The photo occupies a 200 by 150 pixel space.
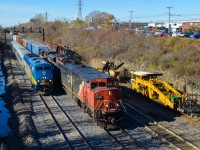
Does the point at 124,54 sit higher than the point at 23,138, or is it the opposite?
the point at 124,54

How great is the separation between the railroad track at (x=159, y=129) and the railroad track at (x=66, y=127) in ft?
13.8

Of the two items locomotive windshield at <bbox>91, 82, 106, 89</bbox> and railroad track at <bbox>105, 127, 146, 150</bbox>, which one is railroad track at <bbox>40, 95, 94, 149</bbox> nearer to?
railroad track at <bbox>105, 127, 146, 150</bbox>

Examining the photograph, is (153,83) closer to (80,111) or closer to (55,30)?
(80,111)

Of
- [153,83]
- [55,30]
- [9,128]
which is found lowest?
[9,128]

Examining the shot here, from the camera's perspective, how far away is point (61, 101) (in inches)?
1033

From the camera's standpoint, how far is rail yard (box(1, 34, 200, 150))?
16.7 metres

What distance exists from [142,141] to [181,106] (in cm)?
587

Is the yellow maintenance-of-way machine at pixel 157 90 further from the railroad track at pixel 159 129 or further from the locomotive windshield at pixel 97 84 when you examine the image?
the locomotive windshield at pixel 97 84

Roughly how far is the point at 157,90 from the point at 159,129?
5076 millimetres

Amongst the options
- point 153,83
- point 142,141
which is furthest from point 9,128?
point 153,83

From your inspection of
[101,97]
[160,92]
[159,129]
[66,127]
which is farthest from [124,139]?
[160,92]

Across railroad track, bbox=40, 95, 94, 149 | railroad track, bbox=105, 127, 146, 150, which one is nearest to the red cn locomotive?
railroad track, bbox=105, 127, 146, 150

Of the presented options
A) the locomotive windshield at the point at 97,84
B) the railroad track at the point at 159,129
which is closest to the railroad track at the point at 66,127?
the locomotive windshield at the point at 97,84

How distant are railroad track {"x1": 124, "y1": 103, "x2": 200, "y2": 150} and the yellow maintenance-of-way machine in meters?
2.06
